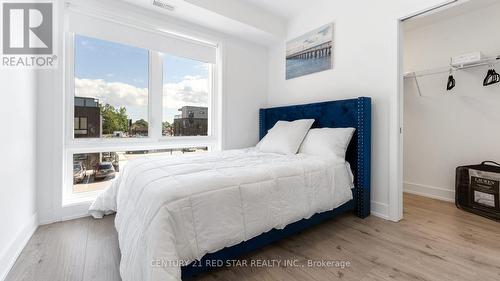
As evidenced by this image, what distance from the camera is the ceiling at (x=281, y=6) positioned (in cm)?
301

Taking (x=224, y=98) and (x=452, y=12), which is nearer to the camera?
(x=452, y=12)

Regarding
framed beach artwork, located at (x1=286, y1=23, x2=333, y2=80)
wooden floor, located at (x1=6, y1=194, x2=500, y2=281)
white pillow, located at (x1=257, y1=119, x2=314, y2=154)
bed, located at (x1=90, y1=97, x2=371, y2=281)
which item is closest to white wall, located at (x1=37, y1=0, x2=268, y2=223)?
wooden floor, located at (x1=6, y1=194, x2=500, y2=281)

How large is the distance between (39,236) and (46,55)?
5.46 feet

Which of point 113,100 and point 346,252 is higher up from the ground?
point 113,100

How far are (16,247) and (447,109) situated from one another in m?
4.59

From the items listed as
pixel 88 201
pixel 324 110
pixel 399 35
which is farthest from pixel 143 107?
pixel 399 35

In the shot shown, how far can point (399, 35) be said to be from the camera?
2271 mm

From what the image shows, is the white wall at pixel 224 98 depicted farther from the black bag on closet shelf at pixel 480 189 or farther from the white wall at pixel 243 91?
the black bag on closet shelf at pixel 480 189

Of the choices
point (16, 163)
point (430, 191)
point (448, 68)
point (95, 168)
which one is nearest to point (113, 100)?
point (95, 168)

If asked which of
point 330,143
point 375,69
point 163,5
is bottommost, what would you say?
point 330,143

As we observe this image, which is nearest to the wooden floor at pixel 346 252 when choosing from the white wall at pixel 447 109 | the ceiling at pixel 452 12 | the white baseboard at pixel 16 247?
the white baseboard at pixel 16 247

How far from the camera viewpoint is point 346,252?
1.68 meters

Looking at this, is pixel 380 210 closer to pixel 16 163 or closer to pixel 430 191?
pixel 430 191

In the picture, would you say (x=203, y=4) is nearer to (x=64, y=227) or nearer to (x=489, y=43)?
(x=64, y=227)
